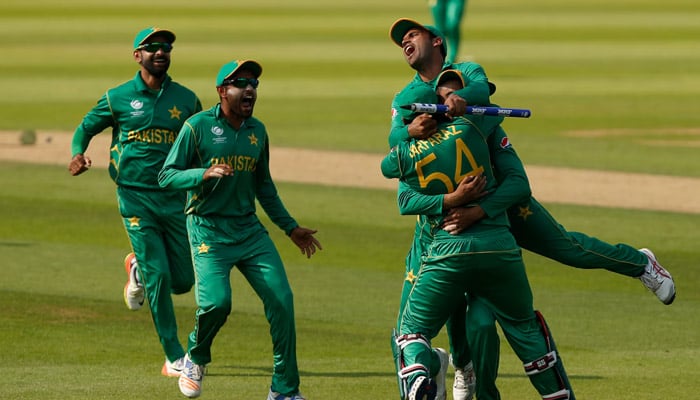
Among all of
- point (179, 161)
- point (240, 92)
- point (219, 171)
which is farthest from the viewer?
point (179, 161)

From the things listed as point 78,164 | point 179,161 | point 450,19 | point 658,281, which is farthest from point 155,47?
point 450,19

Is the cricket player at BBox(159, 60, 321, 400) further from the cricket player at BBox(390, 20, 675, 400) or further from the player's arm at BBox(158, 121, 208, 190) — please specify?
the cricket player at BBox(390, 20, 675, 400)

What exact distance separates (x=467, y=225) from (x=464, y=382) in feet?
5.09

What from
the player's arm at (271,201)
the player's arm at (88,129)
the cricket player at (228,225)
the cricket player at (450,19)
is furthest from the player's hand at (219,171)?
the cricket player at (450,19)

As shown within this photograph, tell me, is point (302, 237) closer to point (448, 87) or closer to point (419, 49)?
point (419, 49)

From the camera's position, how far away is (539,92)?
3152 centimetres

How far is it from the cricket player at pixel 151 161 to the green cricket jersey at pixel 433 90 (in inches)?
111

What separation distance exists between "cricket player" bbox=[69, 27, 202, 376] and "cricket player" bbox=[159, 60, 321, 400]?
118 centimetres

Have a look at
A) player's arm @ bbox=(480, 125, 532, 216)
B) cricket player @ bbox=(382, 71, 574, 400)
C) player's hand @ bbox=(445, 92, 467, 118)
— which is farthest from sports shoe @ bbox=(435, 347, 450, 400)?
player's hand @ bbox=(445, 92, 467, 118)

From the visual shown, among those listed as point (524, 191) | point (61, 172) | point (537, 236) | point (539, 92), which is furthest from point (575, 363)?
point (539, 92)

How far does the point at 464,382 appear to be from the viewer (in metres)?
9.60

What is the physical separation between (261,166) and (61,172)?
12.1 meters

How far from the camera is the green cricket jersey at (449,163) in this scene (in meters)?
8.30

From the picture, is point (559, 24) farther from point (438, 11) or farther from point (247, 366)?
point (247, 366)
